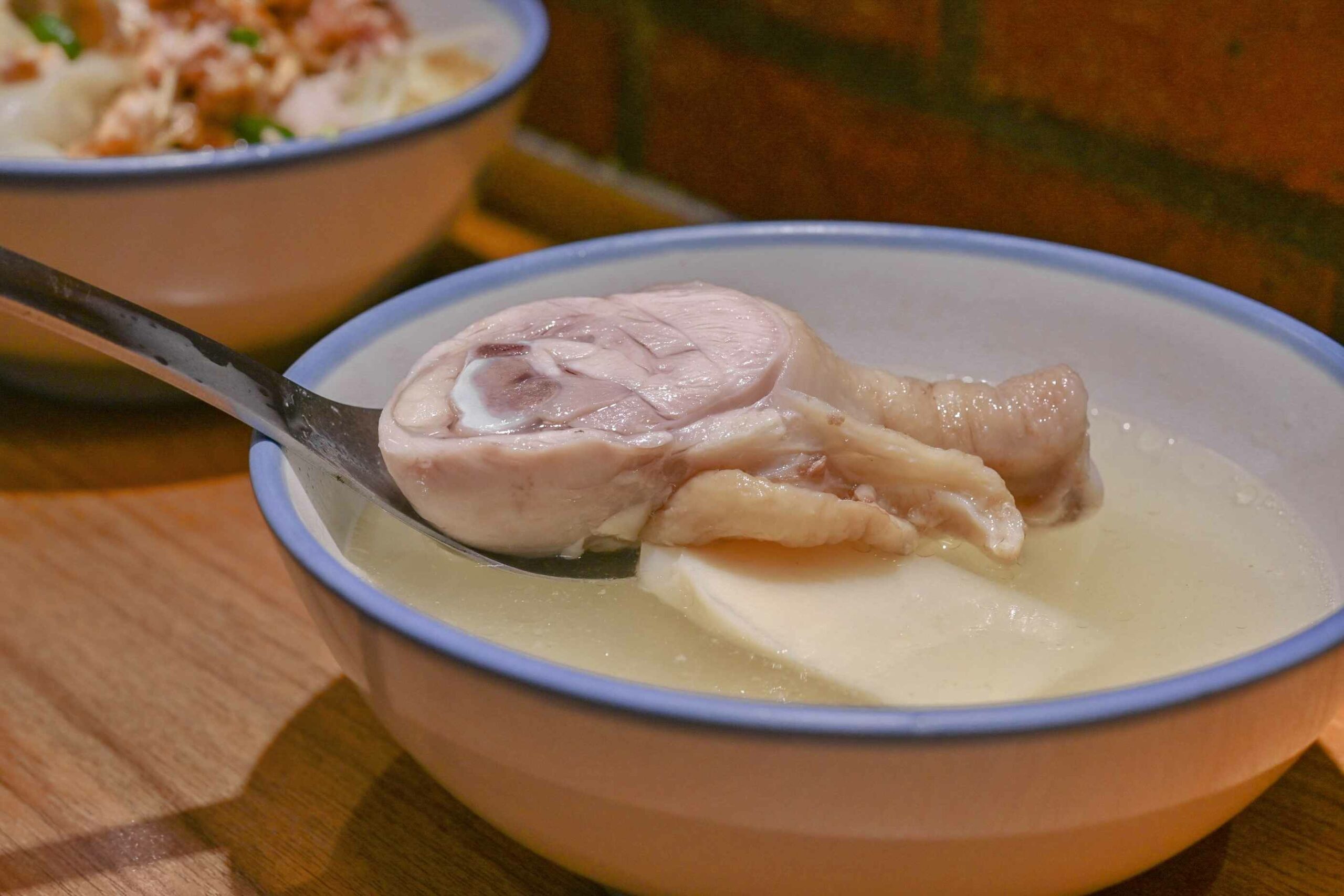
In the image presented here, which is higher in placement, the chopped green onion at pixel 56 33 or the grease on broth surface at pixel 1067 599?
the grease on broth surface at pixel 1067 599

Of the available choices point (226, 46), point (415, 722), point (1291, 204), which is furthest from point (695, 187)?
point (415, 722)

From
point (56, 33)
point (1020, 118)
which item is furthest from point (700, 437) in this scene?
point (56, 33)

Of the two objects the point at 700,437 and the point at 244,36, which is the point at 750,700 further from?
the point at 244,36

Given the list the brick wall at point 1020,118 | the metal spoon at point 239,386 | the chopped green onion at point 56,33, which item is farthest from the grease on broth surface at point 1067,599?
the chopped green onion at point 56,33

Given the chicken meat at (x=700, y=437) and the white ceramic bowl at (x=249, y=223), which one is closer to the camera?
the chicken meat at (x=700, y=437)

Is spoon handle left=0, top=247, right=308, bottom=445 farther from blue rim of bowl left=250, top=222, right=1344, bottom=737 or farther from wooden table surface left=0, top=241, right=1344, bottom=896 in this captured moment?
wooden table surface left=0, top=241, right=1344, bottom=896

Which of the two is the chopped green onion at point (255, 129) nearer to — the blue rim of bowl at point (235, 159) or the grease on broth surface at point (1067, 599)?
the blue rim of bowl at point (235, 159)
